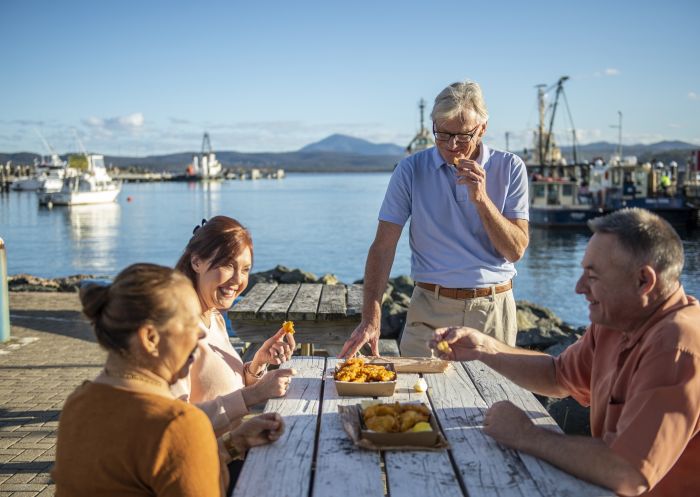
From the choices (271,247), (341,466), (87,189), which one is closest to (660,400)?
(341,466)

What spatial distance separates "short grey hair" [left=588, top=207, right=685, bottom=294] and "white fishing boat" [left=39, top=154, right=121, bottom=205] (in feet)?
221

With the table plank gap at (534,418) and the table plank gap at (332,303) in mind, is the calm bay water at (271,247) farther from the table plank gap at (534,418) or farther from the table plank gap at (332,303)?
the table plank gap at (534,418)

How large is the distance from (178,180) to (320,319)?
165143 millimetres

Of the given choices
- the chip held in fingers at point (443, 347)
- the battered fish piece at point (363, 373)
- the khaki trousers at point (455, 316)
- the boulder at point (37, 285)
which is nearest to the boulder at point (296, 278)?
the boulder at point (37, 285)

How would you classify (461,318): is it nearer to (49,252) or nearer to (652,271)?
(652,271)

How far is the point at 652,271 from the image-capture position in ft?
6.93

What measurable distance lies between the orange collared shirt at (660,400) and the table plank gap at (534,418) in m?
0.14

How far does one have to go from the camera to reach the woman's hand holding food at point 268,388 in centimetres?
271

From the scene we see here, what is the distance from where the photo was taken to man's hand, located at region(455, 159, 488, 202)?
3.35 m

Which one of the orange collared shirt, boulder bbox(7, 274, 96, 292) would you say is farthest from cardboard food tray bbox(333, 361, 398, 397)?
boulder bbox(7, 274, 96, 292)

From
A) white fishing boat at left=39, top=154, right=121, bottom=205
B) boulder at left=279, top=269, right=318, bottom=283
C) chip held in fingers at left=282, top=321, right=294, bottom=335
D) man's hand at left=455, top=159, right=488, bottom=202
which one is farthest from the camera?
white fishing boat at left=39, top=154, right=121, bottom=205

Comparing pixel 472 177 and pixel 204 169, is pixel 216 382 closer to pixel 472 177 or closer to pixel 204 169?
pixel 472 177

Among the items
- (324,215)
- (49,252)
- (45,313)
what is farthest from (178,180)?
(45,313)

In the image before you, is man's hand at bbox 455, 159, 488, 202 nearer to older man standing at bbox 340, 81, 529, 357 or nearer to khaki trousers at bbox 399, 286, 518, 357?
older man standing at bbox 340, 81, 529, 357
